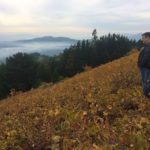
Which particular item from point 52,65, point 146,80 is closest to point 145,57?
point 146,80

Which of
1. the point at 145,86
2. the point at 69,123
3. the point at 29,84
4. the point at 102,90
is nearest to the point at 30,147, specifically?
the point at 69,123

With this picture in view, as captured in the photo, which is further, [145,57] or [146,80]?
[146,80]

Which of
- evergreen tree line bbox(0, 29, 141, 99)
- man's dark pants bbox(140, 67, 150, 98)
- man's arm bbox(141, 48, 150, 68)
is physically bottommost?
evergreen tree line bbox(0, 29, 141, 99)

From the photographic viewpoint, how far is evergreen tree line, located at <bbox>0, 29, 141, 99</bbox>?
70688 millimetres

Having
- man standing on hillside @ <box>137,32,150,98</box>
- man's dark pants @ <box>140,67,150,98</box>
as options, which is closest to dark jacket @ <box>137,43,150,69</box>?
man standing on hillside @ <box>137,32,150,98</box>

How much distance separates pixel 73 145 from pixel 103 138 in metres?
0.41

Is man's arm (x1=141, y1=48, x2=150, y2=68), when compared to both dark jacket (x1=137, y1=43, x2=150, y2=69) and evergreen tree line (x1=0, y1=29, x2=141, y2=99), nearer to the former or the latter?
dark jacket (x1=137, y1=43, x2=150, y2=69)

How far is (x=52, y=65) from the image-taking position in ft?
250

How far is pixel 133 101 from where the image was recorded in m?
10.1

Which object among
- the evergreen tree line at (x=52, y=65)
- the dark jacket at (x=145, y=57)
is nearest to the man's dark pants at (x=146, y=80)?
the dark jacket at (x=145, y=57)

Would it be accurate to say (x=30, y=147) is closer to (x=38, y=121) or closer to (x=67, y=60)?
(x=38, y=121)

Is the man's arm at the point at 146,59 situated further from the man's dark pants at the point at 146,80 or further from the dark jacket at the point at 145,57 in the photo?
the man's dark pants at the point at 146,80

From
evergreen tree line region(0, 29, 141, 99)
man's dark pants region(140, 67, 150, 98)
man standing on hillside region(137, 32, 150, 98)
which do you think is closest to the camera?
man standing on hillside region(137, 32, 150, 98)

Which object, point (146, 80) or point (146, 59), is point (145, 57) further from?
point (146, 80)
